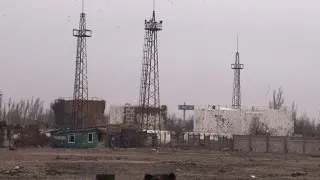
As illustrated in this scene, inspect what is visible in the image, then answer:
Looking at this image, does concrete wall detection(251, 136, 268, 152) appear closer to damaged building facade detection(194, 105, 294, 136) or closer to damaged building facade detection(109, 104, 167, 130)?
damaged building facade detection(194, 105, 294, 136)

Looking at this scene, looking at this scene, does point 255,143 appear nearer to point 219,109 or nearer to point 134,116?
point 219,109

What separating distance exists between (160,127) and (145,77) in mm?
15028

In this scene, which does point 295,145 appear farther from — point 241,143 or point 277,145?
point 241,143

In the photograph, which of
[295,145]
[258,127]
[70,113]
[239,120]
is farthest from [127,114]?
[295,145]

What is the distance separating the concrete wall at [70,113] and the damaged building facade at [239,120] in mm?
17867

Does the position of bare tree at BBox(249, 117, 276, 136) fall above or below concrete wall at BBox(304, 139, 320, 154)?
above

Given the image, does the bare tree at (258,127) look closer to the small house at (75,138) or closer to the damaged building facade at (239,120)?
the damaged building facade at (239,120)

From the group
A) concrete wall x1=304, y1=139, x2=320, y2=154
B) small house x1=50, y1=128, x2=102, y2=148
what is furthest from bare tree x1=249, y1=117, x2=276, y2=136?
small house x1=50, y1=128, x2=102, y2=148

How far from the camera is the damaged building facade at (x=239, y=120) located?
344 feet

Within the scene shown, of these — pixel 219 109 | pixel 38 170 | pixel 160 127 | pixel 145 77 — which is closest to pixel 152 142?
pixel 145 77

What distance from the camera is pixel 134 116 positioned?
106 meters

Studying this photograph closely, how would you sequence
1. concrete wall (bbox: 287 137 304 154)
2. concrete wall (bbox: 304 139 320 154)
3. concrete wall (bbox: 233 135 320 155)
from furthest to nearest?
concrete wall (bbox: 287 137 304 154) → concrete wall (bbox: 233 135 320 155) → concrete wall (bbox: 304 139 320 154)

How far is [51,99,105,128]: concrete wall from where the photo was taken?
346ft

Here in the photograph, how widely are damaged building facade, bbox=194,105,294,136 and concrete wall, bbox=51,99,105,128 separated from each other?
17867 mm
